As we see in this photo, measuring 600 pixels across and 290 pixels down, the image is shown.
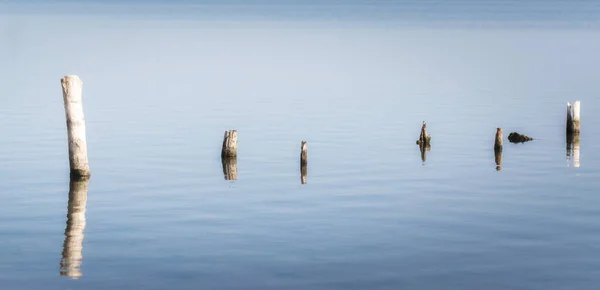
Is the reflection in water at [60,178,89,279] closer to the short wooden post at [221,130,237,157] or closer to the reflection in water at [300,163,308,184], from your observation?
the short wooden post at [221,130,237,157]

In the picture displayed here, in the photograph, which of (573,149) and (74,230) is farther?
(573,149)

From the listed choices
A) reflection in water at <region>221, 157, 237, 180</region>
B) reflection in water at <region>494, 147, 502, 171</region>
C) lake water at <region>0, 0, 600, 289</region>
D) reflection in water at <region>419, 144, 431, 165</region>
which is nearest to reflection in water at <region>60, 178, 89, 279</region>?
lake water at <region>0, 0, 600, 289</region>

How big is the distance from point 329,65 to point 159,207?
187 ft

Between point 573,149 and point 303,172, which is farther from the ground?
point 573,149

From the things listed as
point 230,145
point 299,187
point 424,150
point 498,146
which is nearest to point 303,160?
point 230,145

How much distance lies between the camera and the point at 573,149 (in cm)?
3744

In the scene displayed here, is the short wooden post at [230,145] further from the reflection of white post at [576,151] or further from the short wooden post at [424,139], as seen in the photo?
the reflection of white post at [576,151]

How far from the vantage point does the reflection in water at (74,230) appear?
791 inches

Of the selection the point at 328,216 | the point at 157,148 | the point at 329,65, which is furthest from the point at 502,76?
the point at 328,216

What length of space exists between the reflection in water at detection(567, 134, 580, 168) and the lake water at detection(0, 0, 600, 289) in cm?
24

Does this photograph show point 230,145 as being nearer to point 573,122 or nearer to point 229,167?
point 229,167

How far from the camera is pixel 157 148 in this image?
37.1m

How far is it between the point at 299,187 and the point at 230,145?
4.65 m

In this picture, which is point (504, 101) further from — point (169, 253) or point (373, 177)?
point (169, 253)
